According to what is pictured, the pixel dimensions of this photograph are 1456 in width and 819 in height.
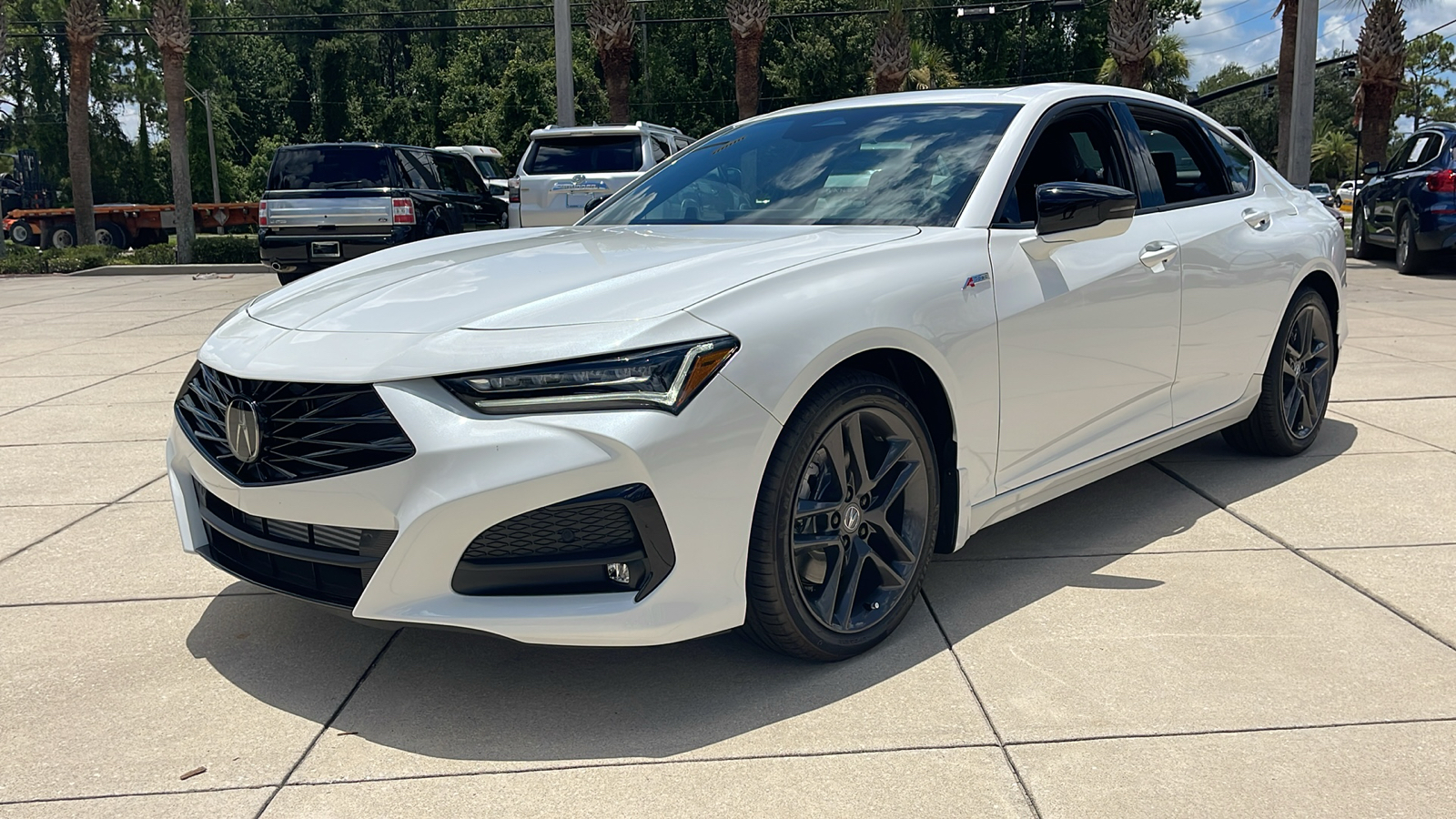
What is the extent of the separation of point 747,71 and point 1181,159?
2092 centimetres

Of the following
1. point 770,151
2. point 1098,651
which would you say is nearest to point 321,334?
point 770,151

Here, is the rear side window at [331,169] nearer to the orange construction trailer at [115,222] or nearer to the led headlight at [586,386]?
the led headlight at [586,386]

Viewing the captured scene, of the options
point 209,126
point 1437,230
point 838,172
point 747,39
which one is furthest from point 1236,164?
point 209,126

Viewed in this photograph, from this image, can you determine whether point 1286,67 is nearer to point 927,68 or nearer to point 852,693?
point 927,68

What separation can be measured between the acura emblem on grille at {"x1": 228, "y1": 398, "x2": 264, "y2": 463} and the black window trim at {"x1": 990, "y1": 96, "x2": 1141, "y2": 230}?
2.24m

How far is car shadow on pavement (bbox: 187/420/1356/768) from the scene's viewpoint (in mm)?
3027

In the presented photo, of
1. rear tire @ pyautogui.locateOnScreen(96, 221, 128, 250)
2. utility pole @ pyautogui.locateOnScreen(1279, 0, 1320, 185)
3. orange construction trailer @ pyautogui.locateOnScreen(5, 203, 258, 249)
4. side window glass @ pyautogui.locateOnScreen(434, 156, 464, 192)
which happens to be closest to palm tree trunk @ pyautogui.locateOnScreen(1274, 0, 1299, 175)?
utility pole @ pyautogui.locateOnScreen(1279, 0, 1320, 185)

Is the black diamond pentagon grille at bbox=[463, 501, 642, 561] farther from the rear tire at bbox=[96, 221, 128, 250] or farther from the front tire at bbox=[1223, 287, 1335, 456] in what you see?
the rear tire at bbox=[96, 221, 128, 250]

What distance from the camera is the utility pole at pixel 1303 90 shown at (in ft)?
55.3

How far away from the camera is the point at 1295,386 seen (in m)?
5.51

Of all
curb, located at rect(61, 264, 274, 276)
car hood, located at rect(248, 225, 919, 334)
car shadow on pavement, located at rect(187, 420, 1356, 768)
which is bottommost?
car shadow on pavement, located at rect(187, 420, 1356, 768)

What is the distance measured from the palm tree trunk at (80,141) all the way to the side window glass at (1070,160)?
976 inches

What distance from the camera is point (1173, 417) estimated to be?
15.3 ft

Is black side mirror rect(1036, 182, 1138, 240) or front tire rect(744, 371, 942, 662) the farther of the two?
black side mirror rect(1036, 182, 1138, 240)
